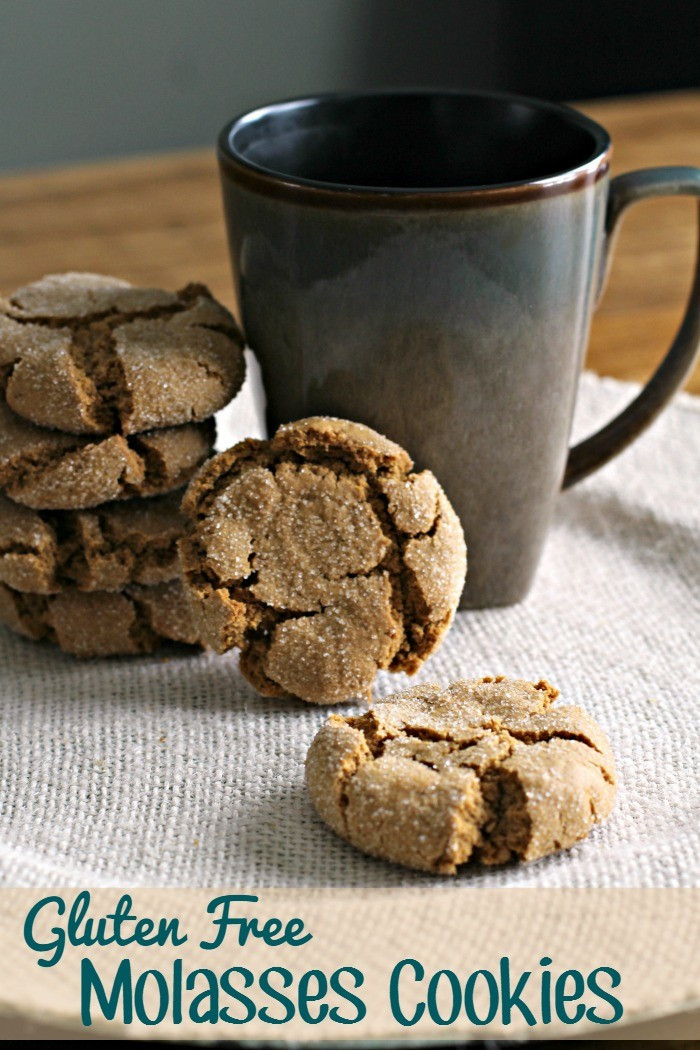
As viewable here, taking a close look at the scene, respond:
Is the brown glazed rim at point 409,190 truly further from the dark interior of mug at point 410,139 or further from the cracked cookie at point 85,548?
the cracked cookie at point 85,548

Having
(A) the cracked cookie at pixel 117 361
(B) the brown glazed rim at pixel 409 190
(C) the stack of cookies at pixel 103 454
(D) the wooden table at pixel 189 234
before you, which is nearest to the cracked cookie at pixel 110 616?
(C) the stack of cookies at pixel 103 454

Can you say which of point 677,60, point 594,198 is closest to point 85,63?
point 677,60

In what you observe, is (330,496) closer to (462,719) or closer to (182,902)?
(462,719)

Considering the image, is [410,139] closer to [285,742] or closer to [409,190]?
[409,190]

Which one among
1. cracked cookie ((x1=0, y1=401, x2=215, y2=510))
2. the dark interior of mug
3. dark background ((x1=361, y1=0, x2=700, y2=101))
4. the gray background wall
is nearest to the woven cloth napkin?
cracked cookie ((x1=0, y1=401, x2=215, y2=510))

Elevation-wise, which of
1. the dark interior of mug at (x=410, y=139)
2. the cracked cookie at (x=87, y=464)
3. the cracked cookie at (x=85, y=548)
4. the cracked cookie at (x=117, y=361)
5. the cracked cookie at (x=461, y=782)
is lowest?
the cracked cookie at (x=461, y=782)

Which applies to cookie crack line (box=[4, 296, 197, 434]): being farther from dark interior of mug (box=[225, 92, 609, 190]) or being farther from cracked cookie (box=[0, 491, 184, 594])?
dark interior of mug (box=[225, 92, 609, 190])

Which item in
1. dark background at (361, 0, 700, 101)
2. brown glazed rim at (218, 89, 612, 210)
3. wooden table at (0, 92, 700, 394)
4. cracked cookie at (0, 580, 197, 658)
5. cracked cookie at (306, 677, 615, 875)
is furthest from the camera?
dark background at (361, 0, 700, 101)
